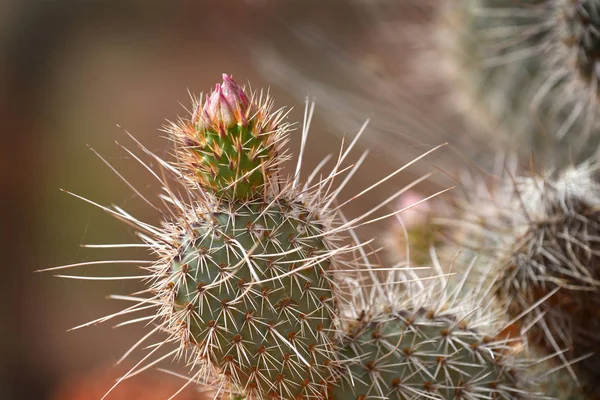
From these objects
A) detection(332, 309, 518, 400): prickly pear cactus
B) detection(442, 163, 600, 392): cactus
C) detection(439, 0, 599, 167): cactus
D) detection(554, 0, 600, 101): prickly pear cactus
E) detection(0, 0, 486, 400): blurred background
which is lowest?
detection(0, 0, 486, 400): blurred background

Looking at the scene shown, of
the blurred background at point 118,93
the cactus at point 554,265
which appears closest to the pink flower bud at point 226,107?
the cactus at point 554,265

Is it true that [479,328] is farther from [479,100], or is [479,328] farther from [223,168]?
[479,100]

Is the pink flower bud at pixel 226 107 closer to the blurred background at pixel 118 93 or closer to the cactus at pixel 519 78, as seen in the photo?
the cactus at pixel 519 78

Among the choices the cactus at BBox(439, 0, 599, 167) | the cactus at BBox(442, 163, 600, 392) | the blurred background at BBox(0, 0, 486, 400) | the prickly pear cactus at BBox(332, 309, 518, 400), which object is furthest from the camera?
the blurred background at BBox(0, 0, 486, 400)

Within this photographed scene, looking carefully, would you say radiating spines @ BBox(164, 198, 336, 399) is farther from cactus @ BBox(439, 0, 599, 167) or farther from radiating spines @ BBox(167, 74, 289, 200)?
cactus @ BBox(439, 0, 599, 167)

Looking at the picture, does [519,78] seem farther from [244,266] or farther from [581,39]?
[244,266]

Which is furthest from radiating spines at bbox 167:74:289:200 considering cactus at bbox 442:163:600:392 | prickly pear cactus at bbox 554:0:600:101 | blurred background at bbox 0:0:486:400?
blurred background at bbox 0:0:486:400
